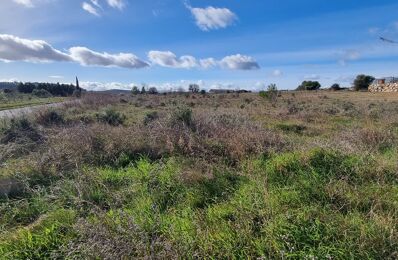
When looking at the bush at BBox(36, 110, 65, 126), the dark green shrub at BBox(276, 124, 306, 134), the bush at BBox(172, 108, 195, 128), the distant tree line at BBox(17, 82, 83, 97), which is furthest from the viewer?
the distant tree line at BBox(17, 82, 83, 97)

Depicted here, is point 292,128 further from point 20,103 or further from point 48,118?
point 20,103

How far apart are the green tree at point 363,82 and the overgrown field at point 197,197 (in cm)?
6475

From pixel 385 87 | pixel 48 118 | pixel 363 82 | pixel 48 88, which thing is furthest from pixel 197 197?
pixel 48 88

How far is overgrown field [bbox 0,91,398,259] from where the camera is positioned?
3238 millimetres

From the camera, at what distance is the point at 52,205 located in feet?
15.2

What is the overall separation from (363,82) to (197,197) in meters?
70.5

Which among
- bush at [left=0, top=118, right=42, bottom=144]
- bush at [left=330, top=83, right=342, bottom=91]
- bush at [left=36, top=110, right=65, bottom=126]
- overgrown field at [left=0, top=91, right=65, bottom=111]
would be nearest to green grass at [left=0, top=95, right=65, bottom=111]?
overgrown field at [left=0, top=91, right=65, bottom=111]

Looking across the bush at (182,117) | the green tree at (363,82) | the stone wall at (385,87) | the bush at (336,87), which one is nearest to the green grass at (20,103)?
the bush at (182,117)

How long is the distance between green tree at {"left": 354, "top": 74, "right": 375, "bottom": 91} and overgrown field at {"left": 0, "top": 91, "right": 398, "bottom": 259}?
64746mm

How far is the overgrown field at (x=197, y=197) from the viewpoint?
324 centimetres

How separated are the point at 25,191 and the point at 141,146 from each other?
9.09 feet

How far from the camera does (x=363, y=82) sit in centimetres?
6512

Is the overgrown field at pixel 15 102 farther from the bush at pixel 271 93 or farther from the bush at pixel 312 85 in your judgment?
the bush at pixel 312 85

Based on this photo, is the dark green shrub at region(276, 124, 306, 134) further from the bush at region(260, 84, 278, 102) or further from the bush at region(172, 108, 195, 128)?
the bush at region(260, 84, 278, 102)
